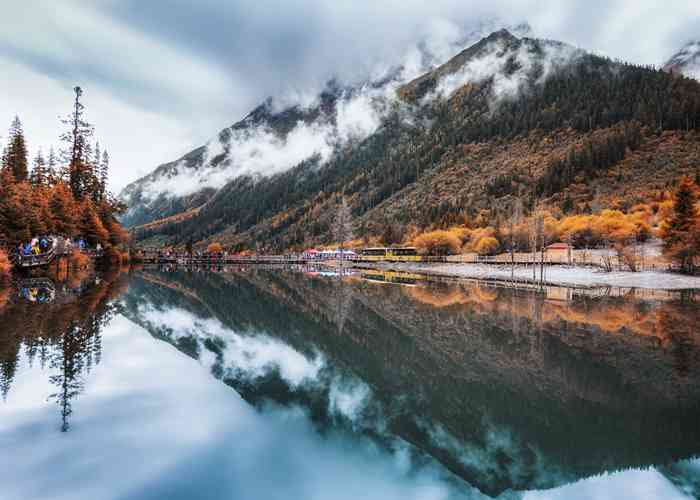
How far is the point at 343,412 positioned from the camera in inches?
309

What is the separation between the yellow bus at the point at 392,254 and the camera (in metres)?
91.3

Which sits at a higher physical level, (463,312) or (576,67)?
(576,67)

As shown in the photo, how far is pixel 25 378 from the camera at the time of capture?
832cm

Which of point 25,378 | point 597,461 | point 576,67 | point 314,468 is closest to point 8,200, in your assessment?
point 25,378

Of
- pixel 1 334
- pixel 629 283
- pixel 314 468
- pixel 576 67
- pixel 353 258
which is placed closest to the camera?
pixel 314 468

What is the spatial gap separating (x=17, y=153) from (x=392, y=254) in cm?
7129

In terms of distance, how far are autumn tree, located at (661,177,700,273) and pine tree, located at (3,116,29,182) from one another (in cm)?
6505

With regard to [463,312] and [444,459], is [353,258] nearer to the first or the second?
[463,312]

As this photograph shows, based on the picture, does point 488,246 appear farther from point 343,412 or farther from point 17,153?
point 343,412

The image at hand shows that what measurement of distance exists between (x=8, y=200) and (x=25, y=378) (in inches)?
1107

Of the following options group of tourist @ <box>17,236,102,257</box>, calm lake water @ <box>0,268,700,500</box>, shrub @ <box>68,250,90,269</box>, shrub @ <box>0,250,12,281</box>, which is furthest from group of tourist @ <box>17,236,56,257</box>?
calm lake water @ <box>0,268,700,500</box>

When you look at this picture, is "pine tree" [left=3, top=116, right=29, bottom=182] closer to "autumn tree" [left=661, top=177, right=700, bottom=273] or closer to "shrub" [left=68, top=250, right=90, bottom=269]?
"shrub" [left=68, top=250, right=90, bottom=269]

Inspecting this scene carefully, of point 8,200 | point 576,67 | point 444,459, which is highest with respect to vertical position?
point 576,67

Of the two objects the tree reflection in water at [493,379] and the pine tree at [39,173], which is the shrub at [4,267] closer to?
the tree reflection in water at [493,379]
